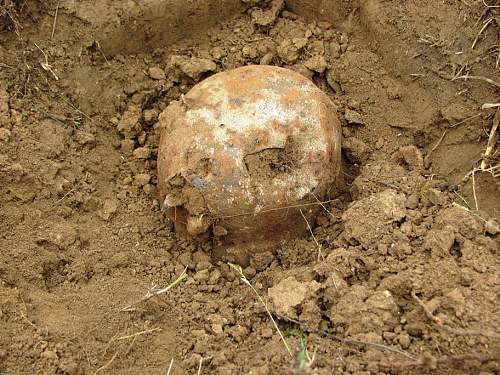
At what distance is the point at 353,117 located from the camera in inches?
133

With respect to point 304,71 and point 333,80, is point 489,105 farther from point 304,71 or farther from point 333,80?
point 304,71

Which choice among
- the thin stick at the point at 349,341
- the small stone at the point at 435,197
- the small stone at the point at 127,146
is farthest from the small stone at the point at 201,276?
the small stone at the point at 435,197

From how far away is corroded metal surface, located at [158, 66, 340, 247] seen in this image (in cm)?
278

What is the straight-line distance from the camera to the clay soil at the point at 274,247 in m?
2.47

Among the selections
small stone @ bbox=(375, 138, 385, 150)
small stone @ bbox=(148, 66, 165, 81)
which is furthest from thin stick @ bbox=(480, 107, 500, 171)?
small stone @ bbox=(148, 66, 165, 81)

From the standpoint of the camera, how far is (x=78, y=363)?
8.20 feet

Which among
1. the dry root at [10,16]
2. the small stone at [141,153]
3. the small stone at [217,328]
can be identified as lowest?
the small stone at [217,328]

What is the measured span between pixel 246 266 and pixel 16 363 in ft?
4.00

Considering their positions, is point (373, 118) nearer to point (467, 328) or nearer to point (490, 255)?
point (490, 255)

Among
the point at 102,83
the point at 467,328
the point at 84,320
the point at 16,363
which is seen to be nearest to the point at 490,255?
the point at 467,328

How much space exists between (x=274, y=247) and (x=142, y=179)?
0.87 meters

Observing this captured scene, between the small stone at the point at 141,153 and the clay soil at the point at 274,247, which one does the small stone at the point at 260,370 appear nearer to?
the clay soil at the point at 274,247

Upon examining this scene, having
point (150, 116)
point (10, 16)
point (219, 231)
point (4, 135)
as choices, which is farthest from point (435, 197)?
point (10, 16)

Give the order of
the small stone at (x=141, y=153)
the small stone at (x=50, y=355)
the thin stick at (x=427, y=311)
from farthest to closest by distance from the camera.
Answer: the small stone at (x=141, y=153) < the small stone at (x=50, y=355) < the thin stick at (x=427, y=311)
